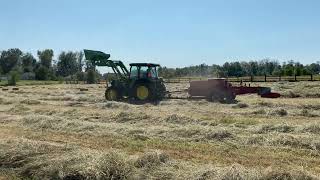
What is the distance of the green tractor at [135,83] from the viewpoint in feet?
89.9

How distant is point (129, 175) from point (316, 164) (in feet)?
12.0

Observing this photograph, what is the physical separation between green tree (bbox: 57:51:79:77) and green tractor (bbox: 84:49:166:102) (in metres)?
111

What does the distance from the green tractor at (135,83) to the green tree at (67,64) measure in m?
111

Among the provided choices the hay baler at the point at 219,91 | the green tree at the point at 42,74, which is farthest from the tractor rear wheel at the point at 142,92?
the green tree at the point at 42,74

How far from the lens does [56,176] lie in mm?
8633

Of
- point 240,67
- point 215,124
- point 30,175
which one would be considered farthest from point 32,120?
point 240,67

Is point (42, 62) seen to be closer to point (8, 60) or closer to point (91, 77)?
point (8, 60)

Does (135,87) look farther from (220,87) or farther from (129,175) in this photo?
(129,175)

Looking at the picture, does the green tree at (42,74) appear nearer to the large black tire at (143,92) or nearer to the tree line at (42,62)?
the tree line at (42,62)

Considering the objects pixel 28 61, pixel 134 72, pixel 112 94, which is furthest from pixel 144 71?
pixel 28 61

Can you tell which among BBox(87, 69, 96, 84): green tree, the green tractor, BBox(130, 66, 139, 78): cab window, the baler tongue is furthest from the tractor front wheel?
BBox(87, 69, 96, 84): green tree

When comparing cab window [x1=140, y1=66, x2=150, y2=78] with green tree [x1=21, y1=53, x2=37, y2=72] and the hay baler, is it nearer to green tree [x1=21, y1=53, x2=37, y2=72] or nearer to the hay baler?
the hay baler

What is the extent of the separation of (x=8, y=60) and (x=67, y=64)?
15977 mm

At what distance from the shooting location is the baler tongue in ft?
94.4
